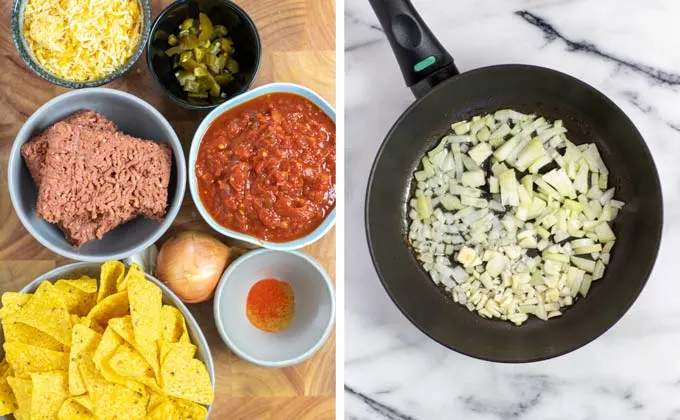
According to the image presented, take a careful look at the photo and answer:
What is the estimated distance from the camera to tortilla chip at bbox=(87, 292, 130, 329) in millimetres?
1082

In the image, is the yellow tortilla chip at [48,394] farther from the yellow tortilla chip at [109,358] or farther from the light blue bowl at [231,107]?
the light blue bowl at [231,107]

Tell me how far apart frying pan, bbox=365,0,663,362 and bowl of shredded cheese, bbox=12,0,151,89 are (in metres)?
0.42

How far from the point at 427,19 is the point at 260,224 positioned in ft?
1.29

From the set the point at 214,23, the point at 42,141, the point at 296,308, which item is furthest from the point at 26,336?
the point at 214,23

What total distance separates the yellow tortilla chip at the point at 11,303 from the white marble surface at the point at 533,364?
442 mm

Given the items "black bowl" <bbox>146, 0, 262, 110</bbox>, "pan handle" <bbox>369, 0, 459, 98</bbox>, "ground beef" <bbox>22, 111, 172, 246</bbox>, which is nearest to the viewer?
"pan handle" <bbox>369, 0, 459, 98</bbox>

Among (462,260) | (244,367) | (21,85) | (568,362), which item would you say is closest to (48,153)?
(21,85)

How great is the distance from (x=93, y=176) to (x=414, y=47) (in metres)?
0.45

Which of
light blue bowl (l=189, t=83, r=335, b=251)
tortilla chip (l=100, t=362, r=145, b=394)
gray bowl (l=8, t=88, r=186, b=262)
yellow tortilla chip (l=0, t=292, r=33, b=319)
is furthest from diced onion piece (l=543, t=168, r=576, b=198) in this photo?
yellow tortilla chip (l=0, t=292, r=33, b=319)

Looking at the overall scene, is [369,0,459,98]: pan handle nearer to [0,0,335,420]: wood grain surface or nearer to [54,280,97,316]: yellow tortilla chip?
[0,0,335,420]: wood grain surface

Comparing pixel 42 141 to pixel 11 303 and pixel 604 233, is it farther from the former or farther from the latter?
pixel 604 233

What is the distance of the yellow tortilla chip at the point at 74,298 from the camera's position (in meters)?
1.10

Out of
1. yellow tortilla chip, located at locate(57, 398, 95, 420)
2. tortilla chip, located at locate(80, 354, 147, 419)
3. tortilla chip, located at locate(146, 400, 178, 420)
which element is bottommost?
yellow tortilla chip, located at locate(57, 398, 95, 420)

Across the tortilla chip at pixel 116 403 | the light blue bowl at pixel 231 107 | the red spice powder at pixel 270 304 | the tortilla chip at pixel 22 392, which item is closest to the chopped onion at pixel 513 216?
the light blue bowl at pixel 231 107
